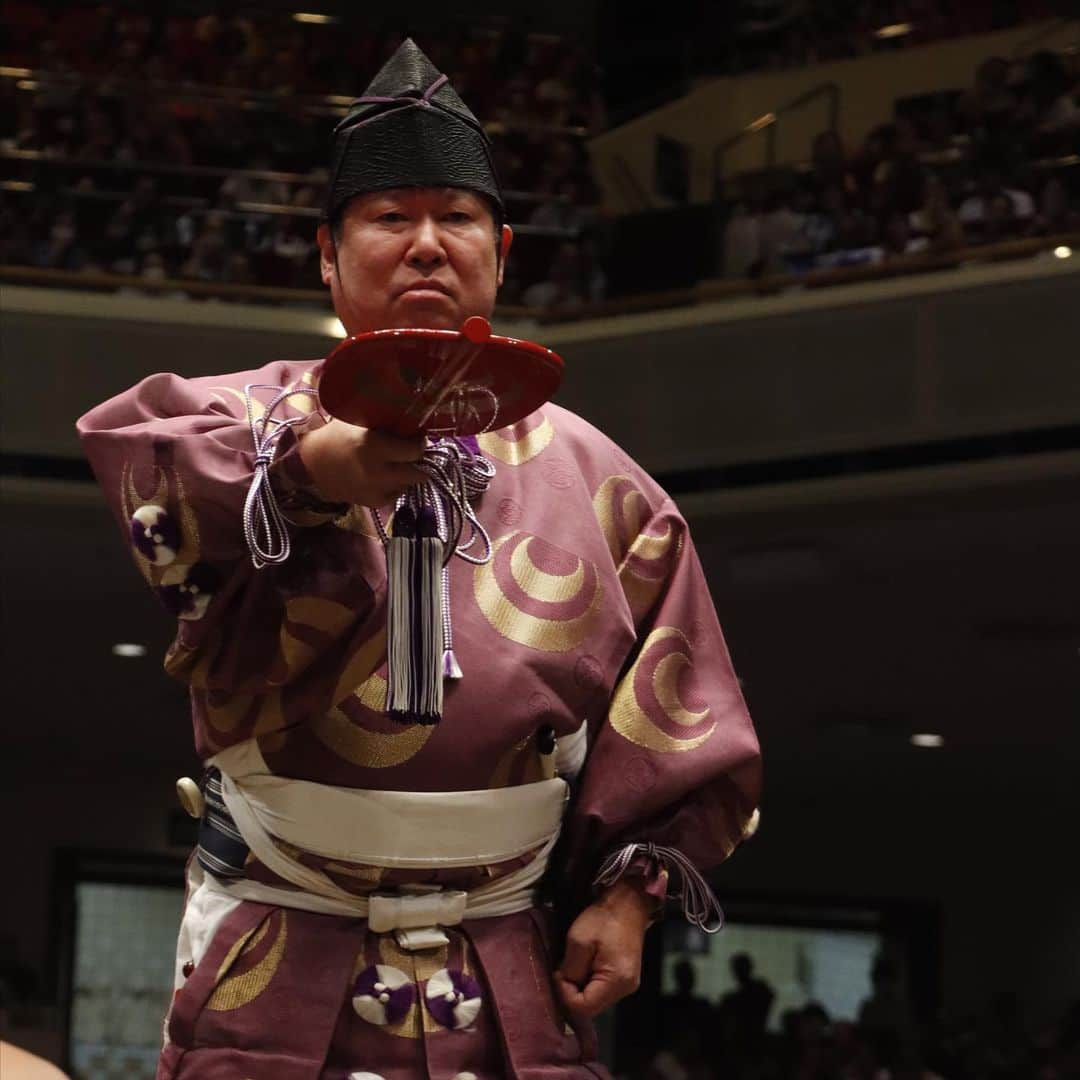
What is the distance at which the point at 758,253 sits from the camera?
5.56 m

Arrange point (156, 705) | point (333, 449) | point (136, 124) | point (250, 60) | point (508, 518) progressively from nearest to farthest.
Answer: point (333, 449) < point (508, 518) < point (136, 124) < point (250, 60) < point (156, 705)

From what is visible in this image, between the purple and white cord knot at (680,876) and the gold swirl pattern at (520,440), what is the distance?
0.30 meters

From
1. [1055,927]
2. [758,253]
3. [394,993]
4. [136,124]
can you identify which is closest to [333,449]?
[394,993]

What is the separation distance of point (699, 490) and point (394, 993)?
420 cm

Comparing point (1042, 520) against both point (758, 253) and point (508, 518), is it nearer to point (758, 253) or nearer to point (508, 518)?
point (758, 253)

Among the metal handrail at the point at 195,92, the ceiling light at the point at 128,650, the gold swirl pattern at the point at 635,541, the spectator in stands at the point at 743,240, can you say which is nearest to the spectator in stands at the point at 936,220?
the spectator in stands at the point at 743,240

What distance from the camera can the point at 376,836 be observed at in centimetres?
129

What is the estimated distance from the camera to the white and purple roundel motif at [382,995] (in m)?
1.29

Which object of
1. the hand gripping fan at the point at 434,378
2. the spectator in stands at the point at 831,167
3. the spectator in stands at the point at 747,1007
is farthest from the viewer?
the spectator in stands at the point at 747,1007

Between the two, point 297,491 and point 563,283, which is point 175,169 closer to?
point 563,283

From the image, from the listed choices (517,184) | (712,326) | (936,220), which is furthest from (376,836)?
(517,184)

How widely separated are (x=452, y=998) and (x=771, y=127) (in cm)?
499

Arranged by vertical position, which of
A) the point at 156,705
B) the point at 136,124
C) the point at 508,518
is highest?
the point at 136,124

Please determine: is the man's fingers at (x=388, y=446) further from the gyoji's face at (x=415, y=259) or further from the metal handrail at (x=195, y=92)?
the metal handrail at (x=195, y=92)
